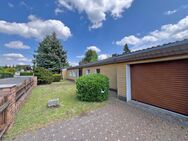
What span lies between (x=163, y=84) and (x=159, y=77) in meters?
0.35

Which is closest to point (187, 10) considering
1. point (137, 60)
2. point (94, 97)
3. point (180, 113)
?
point (137, 60)

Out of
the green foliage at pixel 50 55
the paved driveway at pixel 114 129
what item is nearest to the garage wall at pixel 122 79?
the paved driveway at pixel 114 129

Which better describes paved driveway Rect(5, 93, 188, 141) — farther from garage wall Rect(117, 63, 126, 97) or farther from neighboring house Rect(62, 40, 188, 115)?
garage wall Rect(117, 63, 126, 97)

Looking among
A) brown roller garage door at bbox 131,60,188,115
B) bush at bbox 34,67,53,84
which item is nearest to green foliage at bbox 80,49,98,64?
bush at bbox 34,67,53,84

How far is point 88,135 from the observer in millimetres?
3695

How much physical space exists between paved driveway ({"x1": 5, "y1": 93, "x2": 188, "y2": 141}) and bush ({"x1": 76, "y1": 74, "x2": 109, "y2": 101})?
2.27 m

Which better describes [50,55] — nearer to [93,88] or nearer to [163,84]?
[93,88]

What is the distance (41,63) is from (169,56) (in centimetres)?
3059

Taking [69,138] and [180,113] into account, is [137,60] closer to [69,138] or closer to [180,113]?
[180,113]

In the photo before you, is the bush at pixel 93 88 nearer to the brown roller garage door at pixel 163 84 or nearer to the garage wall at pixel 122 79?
the garage wall at pixel 122 79

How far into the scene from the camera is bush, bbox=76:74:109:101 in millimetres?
7340

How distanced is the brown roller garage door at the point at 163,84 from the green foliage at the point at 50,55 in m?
26.6

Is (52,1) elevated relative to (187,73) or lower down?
elevated

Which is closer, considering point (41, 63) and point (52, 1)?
point (52, 1)
